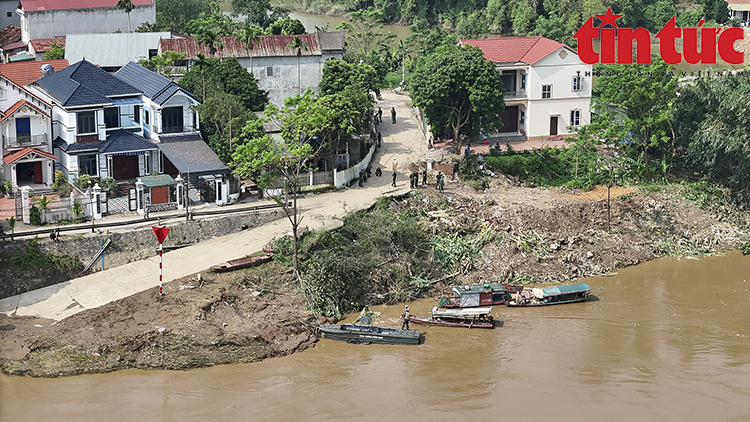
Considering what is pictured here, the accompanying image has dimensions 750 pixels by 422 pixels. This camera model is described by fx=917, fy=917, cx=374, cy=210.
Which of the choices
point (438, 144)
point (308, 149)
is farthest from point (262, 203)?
point (438, 144)

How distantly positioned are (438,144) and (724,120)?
1635 centimetres

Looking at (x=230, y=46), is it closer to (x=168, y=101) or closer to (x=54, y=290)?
(x=168, y=101)

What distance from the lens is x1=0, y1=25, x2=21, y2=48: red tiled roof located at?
254ft

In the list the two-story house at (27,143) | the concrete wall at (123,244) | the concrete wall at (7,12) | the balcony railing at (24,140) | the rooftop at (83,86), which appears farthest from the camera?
the concrete wall at (7,12)

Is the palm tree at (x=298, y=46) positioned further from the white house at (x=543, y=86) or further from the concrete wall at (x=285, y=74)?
the white house at (x=543, y=86)

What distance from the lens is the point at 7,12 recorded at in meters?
81.9

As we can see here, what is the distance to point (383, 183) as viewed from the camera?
49.4 meters

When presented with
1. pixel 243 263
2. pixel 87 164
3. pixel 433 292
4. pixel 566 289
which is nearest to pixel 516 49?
pixel 566 289

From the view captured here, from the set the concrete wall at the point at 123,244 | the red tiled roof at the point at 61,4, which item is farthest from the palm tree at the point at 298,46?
the red tiled roof at the point at 61,4

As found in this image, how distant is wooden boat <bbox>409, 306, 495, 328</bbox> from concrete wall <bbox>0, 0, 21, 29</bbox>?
5944cm

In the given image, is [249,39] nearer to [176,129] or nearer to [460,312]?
[176,129]

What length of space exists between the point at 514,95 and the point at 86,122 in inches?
1027

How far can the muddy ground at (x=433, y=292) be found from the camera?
33.6 m

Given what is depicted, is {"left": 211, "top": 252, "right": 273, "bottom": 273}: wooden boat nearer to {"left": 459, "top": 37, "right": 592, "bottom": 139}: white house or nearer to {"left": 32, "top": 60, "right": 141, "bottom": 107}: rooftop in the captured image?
{"left": 32, "top": 60, "right": 141, "bottom": 107}: rooftop
